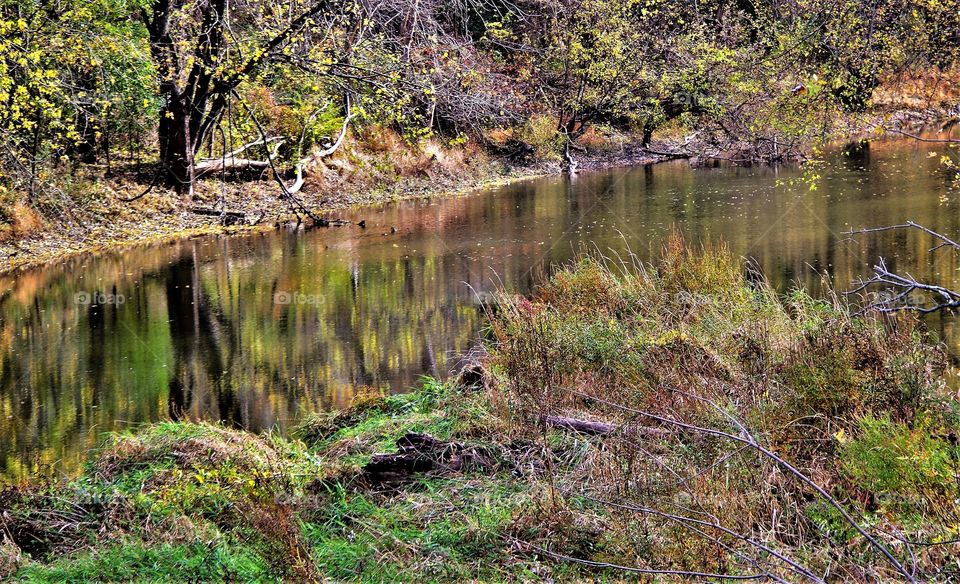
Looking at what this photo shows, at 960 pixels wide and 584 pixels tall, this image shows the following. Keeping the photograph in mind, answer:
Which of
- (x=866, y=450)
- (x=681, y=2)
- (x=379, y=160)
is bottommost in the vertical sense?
(x=866, y=450)

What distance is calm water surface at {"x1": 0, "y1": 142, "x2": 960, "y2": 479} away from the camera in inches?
316

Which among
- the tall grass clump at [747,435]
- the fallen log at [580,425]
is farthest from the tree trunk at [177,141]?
the fallen log at [580,425]

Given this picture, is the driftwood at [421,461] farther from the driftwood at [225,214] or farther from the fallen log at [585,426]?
the driftwood at [225,214]

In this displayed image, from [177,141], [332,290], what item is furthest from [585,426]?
[177,141]

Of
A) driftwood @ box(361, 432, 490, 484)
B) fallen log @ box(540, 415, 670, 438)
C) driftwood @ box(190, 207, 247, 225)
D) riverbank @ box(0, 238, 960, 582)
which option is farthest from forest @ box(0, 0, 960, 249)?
driftwood @ box(361, 432, 490, 484)

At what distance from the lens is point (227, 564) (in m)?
4.21

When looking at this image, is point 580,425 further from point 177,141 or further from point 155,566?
point 177,141

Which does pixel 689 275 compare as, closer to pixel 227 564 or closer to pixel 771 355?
pixel 771 355

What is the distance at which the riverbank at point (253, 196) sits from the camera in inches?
600

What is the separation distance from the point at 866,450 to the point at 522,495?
6.17 feet

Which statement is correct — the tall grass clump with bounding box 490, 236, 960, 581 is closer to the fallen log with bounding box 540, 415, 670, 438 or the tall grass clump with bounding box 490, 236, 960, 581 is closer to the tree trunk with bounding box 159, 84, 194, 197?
the fallen log with bounding box 540, 415, 670, 438

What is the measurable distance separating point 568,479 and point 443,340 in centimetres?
466

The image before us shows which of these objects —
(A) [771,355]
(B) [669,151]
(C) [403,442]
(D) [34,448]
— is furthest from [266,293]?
(B) [669,151]

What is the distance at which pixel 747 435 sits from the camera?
9.25 feet
